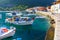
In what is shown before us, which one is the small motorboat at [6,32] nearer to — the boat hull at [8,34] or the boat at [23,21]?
the boat hull at [8,34]

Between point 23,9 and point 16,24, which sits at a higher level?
point 23,9

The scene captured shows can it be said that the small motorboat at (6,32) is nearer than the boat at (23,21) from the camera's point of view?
Yes

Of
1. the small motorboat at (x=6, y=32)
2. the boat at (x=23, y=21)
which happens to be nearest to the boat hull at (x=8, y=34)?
the small motorboat at (x=6, y=32)

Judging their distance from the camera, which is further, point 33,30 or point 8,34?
point 33,30

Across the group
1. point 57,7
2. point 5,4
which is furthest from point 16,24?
point 57,7

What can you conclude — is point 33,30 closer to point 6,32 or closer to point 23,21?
point 23,21

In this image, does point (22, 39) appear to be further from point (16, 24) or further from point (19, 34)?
point (16, 24)

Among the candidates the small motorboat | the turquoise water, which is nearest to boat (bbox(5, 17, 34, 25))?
the turquoise water

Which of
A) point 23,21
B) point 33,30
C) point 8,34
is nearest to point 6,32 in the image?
point 8,34

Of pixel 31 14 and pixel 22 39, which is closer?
pixel 22 39
